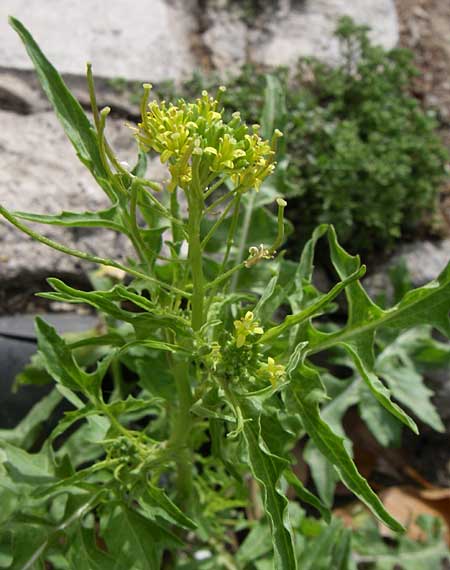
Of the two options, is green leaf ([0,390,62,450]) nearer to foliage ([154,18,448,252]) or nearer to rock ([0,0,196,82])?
foliage ([154,18,448,252])

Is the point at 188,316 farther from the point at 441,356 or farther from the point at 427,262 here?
the point at 427,262

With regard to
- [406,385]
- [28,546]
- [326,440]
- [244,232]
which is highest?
[244,232]

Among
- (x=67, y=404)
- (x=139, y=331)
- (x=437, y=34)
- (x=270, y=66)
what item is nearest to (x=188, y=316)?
(x=139, y=331)

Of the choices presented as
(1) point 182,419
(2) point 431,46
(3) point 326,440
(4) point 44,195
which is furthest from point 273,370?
(2) point 431,46

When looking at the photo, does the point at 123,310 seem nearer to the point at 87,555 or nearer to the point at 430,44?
the point at 87,555

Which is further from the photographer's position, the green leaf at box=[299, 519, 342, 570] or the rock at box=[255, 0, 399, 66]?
the rock at box=[255, 0, 399, 66]

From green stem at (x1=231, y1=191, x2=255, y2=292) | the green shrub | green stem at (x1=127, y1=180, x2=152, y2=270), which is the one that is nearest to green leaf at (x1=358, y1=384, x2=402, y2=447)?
green stem at (x1=231, y1=191, x2=255, y2=292)

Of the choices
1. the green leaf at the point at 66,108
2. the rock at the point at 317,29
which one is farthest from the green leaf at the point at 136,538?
the rock at the point at 317,29
